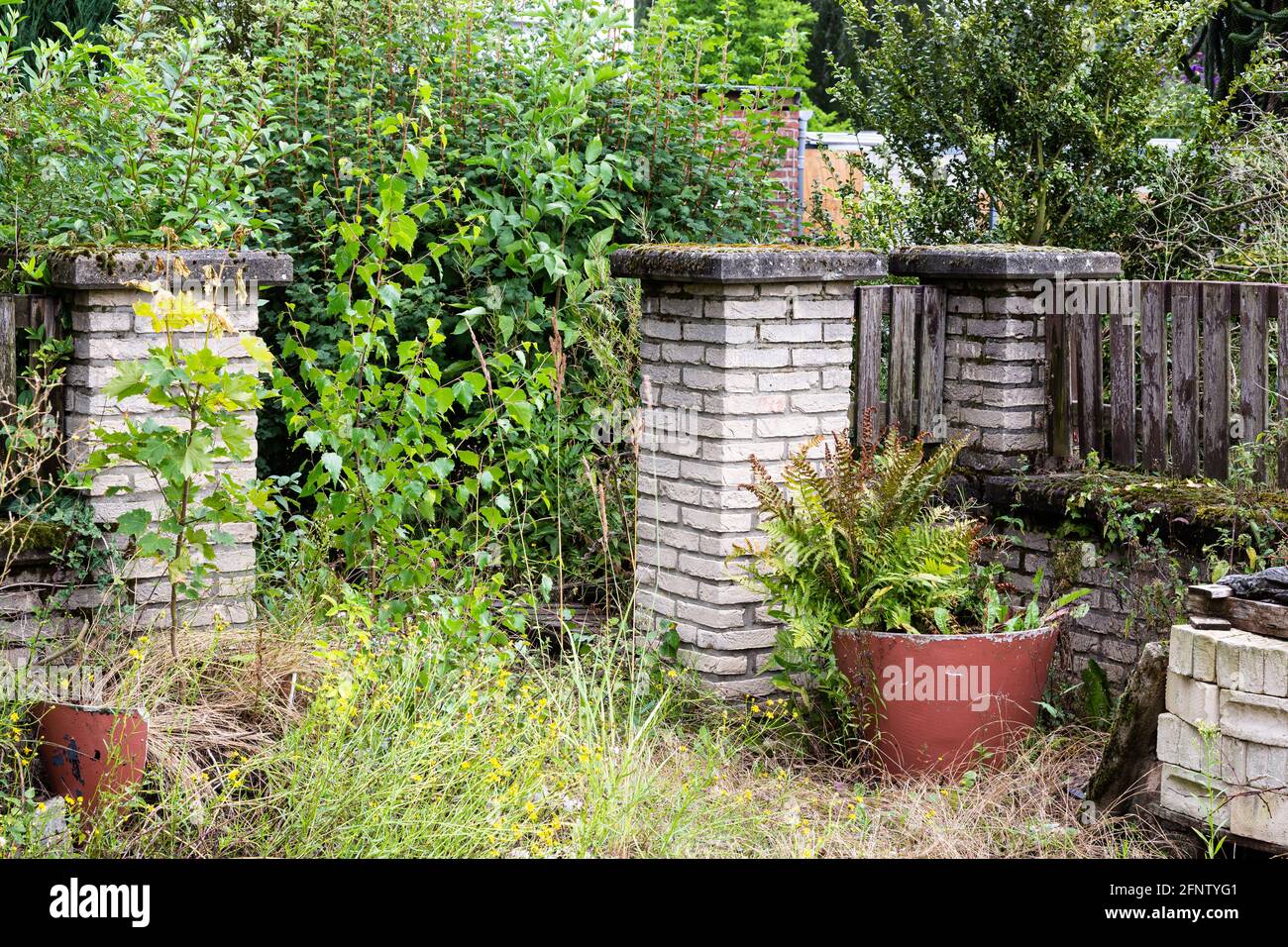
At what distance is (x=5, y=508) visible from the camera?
4.38 m

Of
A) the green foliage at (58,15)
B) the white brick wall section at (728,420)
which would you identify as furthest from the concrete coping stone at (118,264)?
the green foliage at (58,15)

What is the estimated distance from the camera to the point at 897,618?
13.6ft

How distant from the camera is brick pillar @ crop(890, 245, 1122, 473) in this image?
5.03m

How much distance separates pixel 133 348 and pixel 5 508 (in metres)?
0.64

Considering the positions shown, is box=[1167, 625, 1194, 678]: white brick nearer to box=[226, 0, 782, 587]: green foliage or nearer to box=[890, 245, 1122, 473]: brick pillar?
box=[890, 245, 1122, 473]: brick pillar

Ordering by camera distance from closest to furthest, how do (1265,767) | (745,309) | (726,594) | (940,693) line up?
(1265,767)
(940,693)
(745,309)
(726,594)

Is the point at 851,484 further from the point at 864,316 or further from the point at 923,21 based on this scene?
the point at 923,21

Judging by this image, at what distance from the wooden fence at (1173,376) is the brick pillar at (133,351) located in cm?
293

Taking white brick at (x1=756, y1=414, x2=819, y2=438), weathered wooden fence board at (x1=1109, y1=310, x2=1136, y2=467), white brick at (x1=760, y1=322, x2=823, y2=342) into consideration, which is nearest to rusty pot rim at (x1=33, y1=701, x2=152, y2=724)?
white brick at (x1=756, y1=414, x2=819, y2=438)

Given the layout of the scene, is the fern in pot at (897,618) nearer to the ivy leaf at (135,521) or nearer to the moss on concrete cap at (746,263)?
the moss on concrete cap at (746,263)

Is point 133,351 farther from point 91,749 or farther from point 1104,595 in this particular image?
point 1104,595

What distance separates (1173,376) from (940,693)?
5.06 feet

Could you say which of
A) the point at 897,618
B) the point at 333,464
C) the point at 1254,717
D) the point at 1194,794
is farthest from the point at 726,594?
the point at 1254,717

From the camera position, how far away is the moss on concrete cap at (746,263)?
447 centimetres
